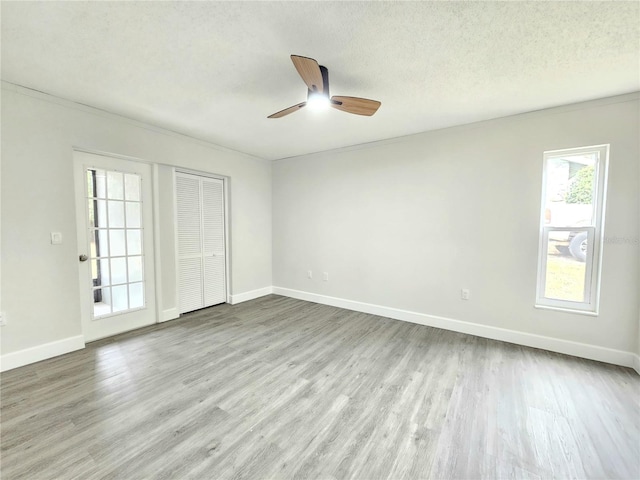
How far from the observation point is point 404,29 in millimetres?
1670

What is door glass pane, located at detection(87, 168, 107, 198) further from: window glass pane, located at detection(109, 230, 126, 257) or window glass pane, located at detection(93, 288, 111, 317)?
window glass pane, located at detection(93, 288, 111, 317)

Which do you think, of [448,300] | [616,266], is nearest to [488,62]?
[616,266]

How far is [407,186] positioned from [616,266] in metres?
2.22

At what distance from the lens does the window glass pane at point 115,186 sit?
3116 millimetres

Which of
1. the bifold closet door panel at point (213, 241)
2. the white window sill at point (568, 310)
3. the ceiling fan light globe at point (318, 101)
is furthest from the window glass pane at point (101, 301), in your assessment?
the white window sill at point (568, 310)

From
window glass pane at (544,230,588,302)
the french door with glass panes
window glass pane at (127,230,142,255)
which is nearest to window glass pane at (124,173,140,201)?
the french door with glass panes

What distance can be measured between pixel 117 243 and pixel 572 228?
5.15m

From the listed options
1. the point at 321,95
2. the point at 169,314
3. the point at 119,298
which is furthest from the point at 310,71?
the point at 169,314

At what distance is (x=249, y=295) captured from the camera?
15.5ft

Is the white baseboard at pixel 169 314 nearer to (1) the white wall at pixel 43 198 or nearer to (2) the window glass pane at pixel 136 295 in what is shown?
(2) the window glass pane at pixel 136 295

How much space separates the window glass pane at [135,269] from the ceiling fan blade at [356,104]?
3.08 metres

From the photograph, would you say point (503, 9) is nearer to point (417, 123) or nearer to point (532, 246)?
point (417, 123)

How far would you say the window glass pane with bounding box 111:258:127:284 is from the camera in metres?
3.17

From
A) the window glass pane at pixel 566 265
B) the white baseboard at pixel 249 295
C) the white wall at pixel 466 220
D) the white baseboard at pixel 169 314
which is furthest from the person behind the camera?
the white baseboard at pixel 249 295
